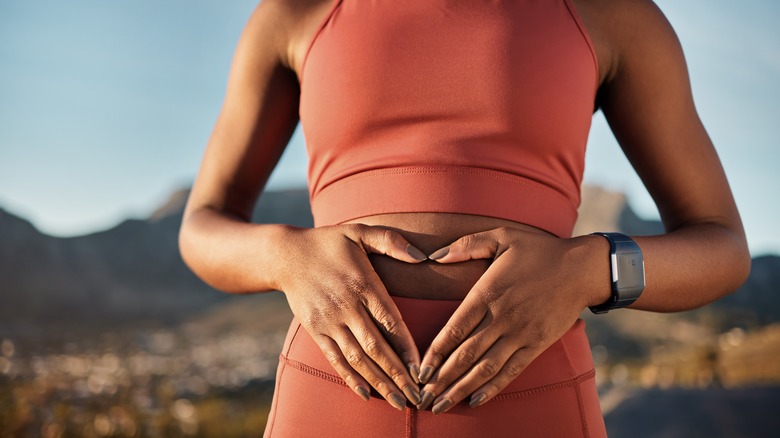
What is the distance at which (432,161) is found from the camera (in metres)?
1.22

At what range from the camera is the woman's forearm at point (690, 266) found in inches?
50.8

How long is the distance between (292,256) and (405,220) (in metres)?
0.24

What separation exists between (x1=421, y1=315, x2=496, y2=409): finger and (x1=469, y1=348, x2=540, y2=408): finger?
0.7 inches

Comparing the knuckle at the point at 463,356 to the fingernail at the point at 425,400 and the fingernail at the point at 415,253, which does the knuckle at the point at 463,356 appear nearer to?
the fingernail at the point at 425,400

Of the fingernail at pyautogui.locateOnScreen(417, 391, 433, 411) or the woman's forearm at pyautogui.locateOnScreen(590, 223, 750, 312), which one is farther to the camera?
the woman's forearm at pyautogui.locateOnScreen(590, 223, 750, 312)

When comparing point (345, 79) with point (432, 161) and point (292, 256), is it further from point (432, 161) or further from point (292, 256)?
point (292, 256)

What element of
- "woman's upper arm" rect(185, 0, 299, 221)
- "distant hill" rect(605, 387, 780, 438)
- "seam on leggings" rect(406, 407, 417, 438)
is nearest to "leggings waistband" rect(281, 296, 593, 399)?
"seam on leggings" rect(406, 407, 417, 438)

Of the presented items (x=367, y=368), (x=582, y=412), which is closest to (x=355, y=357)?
(x=367, y=368)

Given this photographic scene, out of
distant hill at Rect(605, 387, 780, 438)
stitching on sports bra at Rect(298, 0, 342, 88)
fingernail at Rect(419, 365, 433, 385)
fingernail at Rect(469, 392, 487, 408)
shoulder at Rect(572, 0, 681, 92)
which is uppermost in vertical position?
shoulder at Rect(572, 0, 681, 92)

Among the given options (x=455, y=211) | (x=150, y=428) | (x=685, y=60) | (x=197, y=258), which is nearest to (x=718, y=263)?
(x=685, y=60)

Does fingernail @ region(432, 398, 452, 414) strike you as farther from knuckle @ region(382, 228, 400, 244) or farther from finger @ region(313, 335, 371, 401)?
knuckle @ region(382, 228, 400, 244)

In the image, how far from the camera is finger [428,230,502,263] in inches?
44.8

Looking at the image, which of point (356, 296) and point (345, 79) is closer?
point (356, 296)

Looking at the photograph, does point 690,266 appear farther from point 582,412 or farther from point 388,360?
point 388,360
